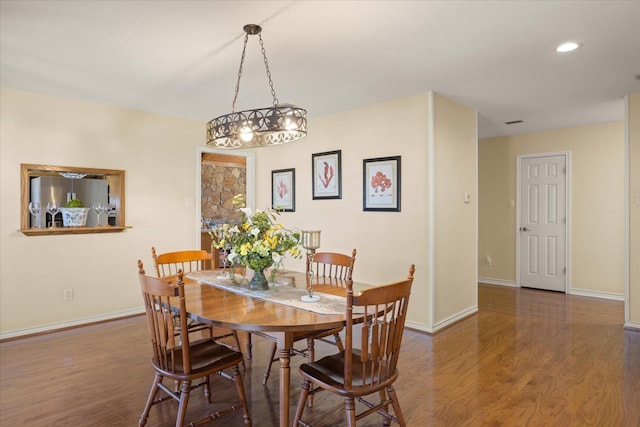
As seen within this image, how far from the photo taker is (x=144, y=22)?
7.76 feet

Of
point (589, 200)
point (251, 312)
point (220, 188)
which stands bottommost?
point (251, 312)

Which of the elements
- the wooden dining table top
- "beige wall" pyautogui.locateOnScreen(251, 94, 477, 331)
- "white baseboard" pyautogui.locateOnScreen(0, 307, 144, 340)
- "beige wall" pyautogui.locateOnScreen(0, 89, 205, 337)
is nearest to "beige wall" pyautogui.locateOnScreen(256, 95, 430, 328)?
"beige wall" pyautogui.locateOnScreen(251, 94, 477, 331)

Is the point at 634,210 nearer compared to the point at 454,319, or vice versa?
the point at 634,210

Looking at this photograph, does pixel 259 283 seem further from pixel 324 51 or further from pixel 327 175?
pixel 327 175

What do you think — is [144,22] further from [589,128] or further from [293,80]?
[589,128]

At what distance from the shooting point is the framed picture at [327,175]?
179 inches

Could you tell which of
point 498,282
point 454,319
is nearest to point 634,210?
point 454,319

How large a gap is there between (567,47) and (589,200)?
131 inches

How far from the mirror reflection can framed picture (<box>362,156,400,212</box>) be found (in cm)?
262

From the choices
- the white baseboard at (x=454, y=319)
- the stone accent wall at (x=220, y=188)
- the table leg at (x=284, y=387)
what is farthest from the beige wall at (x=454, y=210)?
the stone accent wall at (x=220, y=188)

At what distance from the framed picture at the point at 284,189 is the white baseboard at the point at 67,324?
2.06 meters

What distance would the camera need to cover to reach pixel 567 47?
274 centimetres

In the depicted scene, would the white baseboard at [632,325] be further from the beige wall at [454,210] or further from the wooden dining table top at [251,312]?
the wooden dining table top at [251,312]

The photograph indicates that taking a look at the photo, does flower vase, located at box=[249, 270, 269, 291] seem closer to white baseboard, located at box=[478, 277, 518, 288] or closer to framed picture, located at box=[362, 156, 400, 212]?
framed picture, located at box=[362, 156, 400, 212]
